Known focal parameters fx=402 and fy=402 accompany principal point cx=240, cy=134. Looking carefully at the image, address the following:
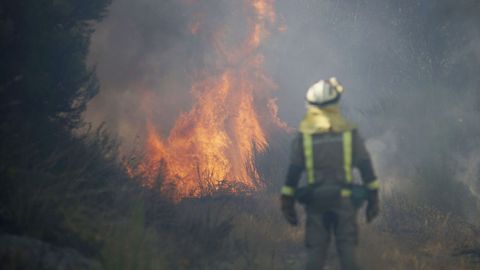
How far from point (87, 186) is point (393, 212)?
593 centimetres

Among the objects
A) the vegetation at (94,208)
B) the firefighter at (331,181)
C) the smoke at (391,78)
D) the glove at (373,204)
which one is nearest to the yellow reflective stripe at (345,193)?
the firefighter at (331,181)

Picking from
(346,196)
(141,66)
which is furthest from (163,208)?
(141,66)

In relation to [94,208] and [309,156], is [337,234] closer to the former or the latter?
[309,156]

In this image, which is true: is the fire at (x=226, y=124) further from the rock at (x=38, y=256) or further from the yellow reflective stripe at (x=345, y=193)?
the yellow reflective stripe at (x=345, y=193)

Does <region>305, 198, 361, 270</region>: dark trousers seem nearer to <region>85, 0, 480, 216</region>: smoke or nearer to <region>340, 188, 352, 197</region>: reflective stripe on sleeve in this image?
<region>340, 188, 352, 197</region>: reflective stripe on sleeve

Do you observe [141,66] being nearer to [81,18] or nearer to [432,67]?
[81,18]

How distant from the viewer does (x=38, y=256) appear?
12.4ft

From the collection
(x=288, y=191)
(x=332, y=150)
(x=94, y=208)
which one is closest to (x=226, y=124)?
(x=94, y=208)

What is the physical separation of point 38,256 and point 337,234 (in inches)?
109

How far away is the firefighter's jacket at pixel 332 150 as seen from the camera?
3.60 m

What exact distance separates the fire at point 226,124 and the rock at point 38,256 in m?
4.92

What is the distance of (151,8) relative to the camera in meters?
11.6

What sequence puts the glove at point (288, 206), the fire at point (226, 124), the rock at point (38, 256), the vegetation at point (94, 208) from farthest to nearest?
1. the fire at point (226, 124)
2. the vegetation at point (94, 208)
3. the glove at point (288, 206)
4. the rock at point (38, 256)

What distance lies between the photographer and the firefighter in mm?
3562
